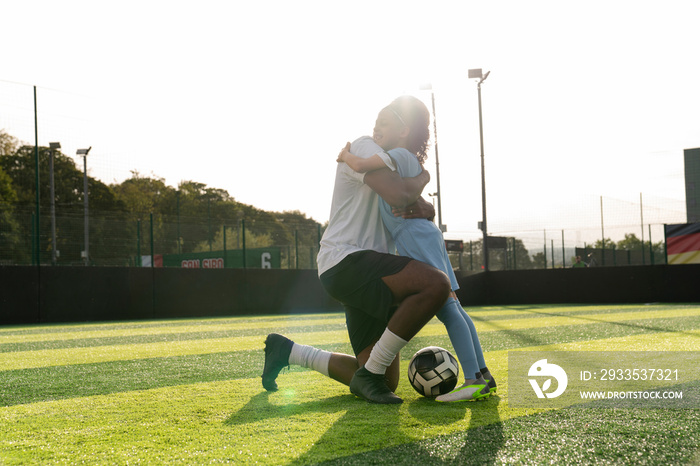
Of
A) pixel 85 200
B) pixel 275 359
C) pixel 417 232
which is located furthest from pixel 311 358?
pixel 85 200

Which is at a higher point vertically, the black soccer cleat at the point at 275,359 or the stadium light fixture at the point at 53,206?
the stadium light fixture at the point at 53,206

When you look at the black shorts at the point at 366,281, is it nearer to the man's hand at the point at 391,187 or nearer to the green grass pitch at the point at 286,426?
the man's hand at the point at 391,187

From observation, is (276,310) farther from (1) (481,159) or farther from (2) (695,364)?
(2) (695,364)

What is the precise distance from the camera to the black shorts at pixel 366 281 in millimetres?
3039

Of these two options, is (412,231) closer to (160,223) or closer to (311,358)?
(311,358)

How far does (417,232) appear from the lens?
128 inches

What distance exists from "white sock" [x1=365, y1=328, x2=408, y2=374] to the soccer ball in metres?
0.31

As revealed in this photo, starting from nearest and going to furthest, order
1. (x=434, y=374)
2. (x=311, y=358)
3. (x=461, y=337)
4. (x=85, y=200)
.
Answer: (x=461, y=337), (x=434, y=374), (x=311, y=358), (x=85, y=200)

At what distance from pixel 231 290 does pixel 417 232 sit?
1439 centimetres

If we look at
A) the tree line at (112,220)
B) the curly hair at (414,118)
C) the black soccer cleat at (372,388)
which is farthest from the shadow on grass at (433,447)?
the tree line at (112,220)

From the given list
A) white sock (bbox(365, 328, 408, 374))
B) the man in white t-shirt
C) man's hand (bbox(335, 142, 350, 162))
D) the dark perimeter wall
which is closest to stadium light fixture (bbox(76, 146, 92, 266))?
the dark perimeter wall

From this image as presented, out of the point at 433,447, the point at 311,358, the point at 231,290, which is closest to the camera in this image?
the point at 433,447

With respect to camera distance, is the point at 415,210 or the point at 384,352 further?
the point at 415,210

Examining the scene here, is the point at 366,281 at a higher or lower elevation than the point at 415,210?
lower
